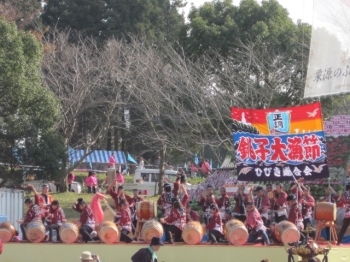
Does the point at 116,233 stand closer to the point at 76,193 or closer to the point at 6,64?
the point at 6,64

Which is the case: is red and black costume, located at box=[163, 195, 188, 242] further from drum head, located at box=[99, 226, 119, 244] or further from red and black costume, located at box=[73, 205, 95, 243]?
red and black costume, located at box=[73, 205, 95, 243]

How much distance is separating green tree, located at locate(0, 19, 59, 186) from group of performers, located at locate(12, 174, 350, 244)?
7392mm

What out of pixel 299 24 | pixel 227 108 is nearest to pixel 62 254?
pixel 227 108

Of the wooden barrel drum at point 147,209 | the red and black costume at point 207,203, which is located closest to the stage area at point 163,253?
the wooden barrel drum at point 147,209

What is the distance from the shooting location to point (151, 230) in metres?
18.9

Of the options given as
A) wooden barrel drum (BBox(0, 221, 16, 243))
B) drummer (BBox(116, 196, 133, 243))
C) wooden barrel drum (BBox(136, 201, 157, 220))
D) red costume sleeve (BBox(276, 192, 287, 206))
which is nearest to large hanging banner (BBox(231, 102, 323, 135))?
red costume sleeve (BBox(276, 192, 287, 206))

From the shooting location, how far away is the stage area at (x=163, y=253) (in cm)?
1852

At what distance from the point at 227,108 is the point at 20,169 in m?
8.63

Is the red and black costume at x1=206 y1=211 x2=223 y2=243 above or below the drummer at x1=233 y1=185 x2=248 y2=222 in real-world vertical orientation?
below

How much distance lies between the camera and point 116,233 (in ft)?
63.2

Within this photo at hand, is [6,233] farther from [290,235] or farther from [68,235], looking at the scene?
[290,235]

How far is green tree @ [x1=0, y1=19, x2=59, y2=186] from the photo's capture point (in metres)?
27.4

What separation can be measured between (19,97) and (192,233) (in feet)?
35.1

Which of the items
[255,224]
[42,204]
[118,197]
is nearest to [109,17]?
[118,197]
